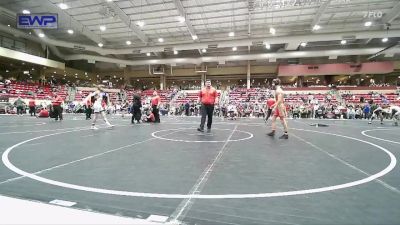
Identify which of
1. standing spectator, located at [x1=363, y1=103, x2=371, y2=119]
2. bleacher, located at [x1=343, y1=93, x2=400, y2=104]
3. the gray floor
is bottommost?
the gray floor

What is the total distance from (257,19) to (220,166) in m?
23.8

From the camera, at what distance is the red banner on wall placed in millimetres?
33906

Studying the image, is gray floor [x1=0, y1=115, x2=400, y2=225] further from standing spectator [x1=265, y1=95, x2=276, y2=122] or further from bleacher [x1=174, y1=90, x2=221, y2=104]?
bleacher [x1=174, y1=90, x2=221, y2=104]

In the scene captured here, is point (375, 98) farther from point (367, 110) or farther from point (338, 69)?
point (367, 110)

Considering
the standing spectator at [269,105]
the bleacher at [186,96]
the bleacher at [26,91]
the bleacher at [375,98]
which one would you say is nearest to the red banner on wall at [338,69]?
the bleacher at [375,98]

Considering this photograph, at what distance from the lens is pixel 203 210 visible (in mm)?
2055

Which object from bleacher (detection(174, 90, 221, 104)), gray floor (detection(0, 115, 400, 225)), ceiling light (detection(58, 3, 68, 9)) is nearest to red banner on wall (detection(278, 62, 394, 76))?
bleacher (detection(174, 90, 221, 104))

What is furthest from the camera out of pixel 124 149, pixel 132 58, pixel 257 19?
pixel 132 58

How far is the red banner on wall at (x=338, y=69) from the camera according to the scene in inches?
1335

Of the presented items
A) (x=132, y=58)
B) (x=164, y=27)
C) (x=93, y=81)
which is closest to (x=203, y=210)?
(x=164, y=27)

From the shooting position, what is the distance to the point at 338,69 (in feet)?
115

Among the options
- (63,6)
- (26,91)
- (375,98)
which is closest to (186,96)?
(63,6)

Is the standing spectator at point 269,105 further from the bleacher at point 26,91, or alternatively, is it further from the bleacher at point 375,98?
the bleacher at point 26,91

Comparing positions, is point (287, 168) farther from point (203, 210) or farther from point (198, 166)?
point (203, 210)
